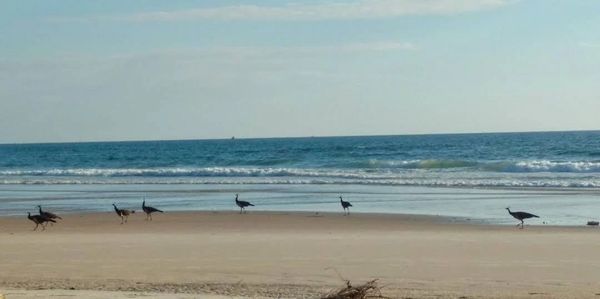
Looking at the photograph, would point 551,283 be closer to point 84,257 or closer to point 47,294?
point 47,294

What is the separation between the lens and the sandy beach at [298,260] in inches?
372

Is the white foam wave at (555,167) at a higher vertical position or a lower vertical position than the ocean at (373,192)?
higher

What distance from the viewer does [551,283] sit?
982 centimetres

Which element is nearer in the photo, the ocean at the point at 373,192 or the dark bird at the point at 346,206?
the dark bird at the point at 346,206

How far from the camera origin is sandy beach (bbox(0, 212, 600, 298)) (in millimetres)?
9445

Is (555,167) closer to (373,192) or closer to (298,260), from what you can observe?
(373,192)

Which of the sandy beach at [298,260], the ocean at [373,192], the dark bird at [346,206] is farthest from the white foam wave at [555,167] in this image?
the sandy beach at [298,260]

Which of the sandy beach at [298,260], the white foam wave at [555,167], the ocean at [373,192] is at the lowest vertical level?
the sandy beach at [298,260]

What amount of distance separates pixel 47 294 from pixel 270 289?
2337 mm

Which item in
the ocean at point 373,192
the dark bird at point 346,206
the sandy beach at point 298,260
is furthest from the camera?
the ocean at point 373,192

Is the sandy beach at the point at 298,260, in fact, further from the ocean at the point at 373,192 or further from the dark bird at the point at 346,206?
the ocean at the point at 373,192

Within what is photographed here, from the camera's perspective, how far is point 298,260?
38.0ft

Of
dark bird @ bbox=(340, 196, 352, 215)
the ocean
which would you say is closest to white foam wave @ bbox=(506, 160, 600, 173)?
the ocean

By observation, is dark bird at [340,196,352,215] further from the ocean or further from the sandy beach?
the sandy beach
